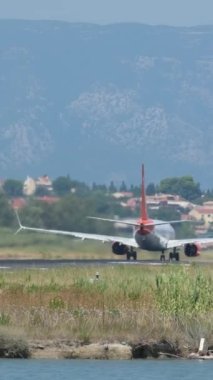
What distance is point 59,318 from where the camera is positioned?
54.3m

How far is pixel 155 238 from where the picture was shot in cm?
11156

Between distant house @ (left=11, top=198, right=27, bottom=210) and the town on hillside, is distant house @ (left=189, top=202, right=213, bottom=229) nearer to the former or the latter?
the town on hillside

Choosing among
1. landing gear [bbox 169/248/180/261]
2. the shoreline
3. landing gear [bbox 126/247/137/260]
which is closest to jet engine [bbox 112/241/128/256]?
landing gear [bbox 126/247/137/260]

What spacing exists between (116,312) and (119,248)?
2248 inches

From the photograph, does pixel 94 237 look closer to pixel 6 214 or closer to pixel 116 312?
pixel 6 214

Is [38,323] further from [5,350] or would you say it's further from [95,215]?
[95,215]

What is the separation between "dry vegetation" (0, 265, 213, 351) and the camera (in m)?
53.2

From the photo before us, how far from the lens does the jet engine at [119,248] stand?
11244 cm

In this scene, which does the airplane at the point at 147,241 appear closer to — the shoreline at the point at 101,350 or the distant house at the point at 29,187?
the distant house at the point at 29,187

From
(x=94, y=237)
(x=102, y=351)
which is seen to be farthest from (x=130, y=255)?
(x=102, y=351)

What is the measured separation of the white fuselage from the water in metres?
58.0

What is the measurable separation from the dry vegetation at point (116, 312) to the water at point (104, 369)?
39.2 inches

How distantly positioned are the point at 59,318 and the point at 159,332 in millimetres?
3189

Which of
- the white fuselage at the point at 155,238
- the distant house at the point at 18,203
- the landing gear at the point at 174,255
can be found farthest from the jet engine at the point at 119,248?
the distant house at the point at 18,203
